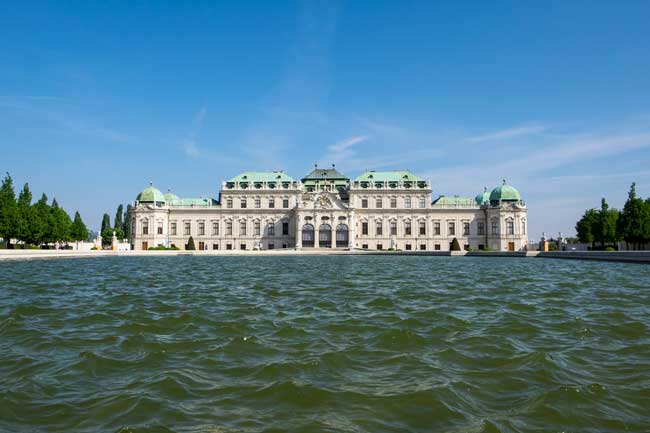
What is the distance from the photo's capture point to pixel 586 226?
96.7 metres

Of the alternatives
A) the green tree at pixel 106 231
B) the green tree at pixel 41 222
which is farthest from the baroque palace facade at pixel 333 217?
the green tree at pixel 106 231

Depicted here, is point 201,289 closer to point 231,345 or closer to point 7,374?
point 231,345

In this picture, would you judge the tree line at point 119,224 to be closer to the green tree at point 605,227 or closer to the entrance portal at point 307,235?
the entrance portal at point 307,235

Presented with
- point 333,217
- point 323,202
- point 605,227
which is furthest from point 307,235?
point 605,227

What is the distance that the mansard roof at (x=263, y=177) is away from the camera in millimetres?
98500

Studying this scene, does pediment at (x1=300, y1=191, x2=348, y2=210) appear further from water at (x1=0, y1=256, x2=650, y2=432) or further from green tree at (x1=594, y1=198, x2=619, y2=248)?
water at (x1=0, y1=256, x2=650, y2=432)

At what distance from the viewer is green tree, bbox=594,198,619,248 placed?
268ft

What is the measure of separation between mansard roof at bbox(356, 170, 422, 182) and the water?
262 ft

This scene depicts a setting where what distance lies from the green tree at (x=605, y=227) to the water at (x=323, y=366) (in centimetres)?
7317

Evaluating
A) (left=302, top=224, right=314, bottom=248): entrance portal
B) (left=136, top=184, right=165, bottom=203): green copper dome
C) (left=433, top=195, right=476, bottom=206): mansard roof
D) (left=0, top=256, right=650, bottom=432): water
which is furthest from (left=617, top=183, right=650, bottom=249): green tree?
(left=136, top=184, right=165, bottom=203): green copper dome

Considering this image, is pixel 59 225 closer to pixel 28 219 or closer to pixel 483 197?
pixel 28 219

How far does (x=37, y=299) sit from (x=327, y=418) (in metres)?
16.2

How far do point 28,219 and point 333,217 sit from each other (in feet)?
164

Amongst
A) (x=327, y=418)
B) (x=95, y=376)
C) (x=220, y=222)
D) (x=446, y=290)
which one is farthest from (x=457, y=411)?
(x=220, y=222)
